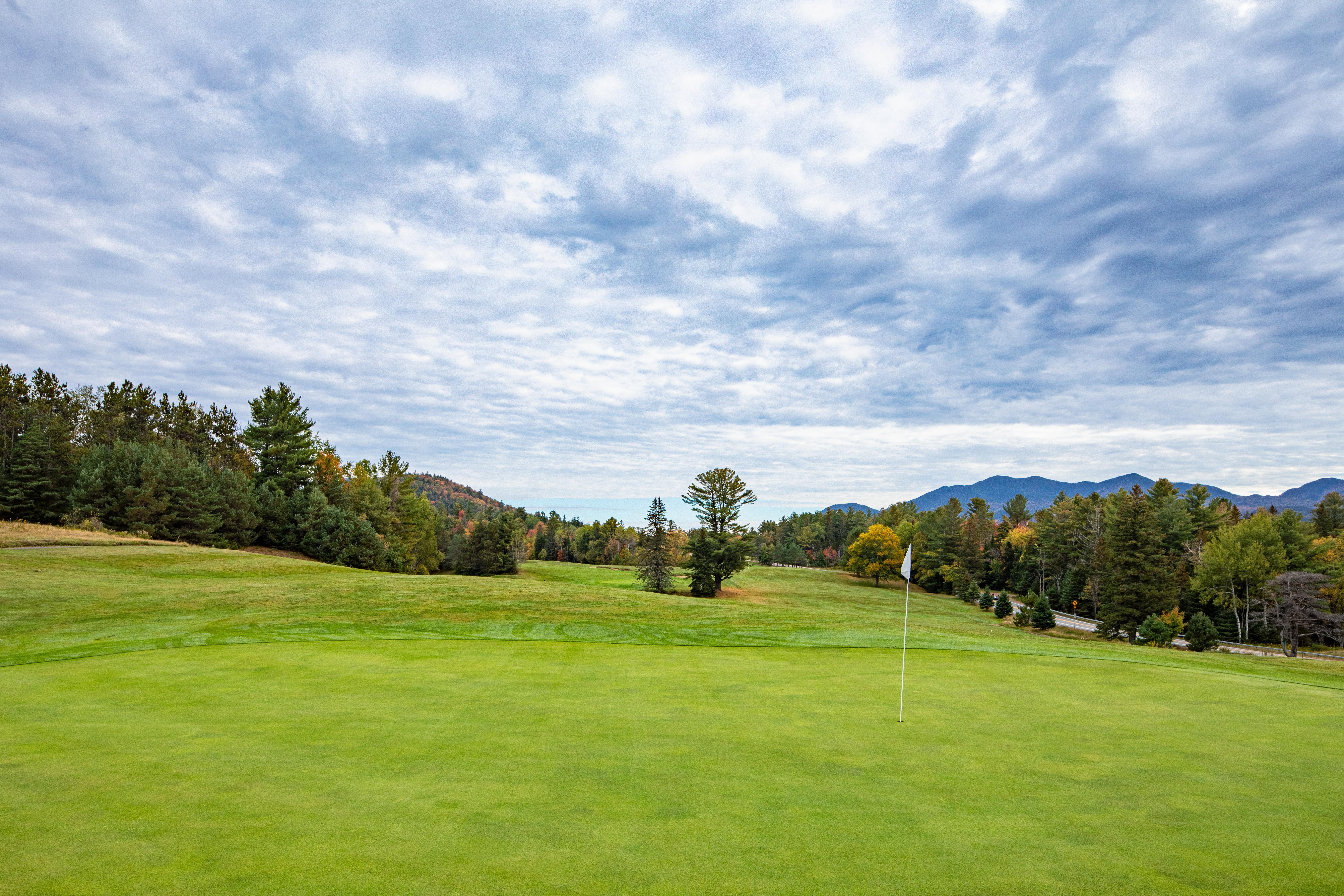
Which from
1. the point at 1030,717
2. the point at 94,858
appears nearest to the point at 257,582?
the point at 94,858

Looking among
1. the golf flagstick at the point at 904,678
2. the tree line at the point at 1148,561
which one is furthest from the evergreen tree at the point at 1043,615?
the golf flagstick at the point at 904,678

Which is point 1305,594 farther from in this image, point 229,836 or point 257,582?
point 257,582

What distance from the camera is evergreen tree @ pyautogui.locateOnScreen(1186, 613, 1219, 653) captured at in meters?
35.3

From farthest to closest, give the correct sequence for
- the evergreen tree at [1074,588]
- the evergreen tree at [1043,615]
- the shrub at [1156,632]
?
1. the evergreen tree at [1074,588]
2. the evergreen tree at [1043,615]
3. the shrub at [1156,632]

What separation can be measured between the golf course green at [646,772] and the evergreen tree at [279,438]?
163ft

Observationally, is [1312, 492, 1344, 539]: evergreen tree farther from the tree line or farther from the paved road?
the paved road

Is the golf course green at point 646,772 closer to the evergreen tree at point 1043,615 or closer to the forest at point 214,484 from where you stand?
the evergreen tree at point 1043,615

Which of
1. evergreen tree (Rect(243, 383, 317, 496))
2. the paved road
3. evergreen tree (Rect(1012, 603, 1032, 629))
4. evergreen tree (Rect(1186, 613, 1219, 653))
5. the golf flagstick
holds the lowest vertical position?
the paved road

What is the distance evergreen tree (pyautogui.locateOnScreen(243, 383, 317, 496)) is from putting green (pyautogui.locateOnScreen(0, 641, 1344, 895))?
180ft

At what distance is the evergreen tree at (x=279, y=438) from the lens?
59.4 meters

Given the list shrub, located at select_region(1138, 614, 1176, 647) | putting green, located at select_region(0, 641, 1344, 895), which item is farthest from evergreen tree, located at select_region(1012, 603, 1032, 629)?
putting green, located at select_region(0, 641, 1344, 895)

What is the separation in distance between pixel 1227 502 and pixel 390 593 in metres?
100

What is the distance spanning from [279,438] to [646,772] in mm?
66134

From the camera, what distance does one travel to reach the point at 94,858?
4.31m
